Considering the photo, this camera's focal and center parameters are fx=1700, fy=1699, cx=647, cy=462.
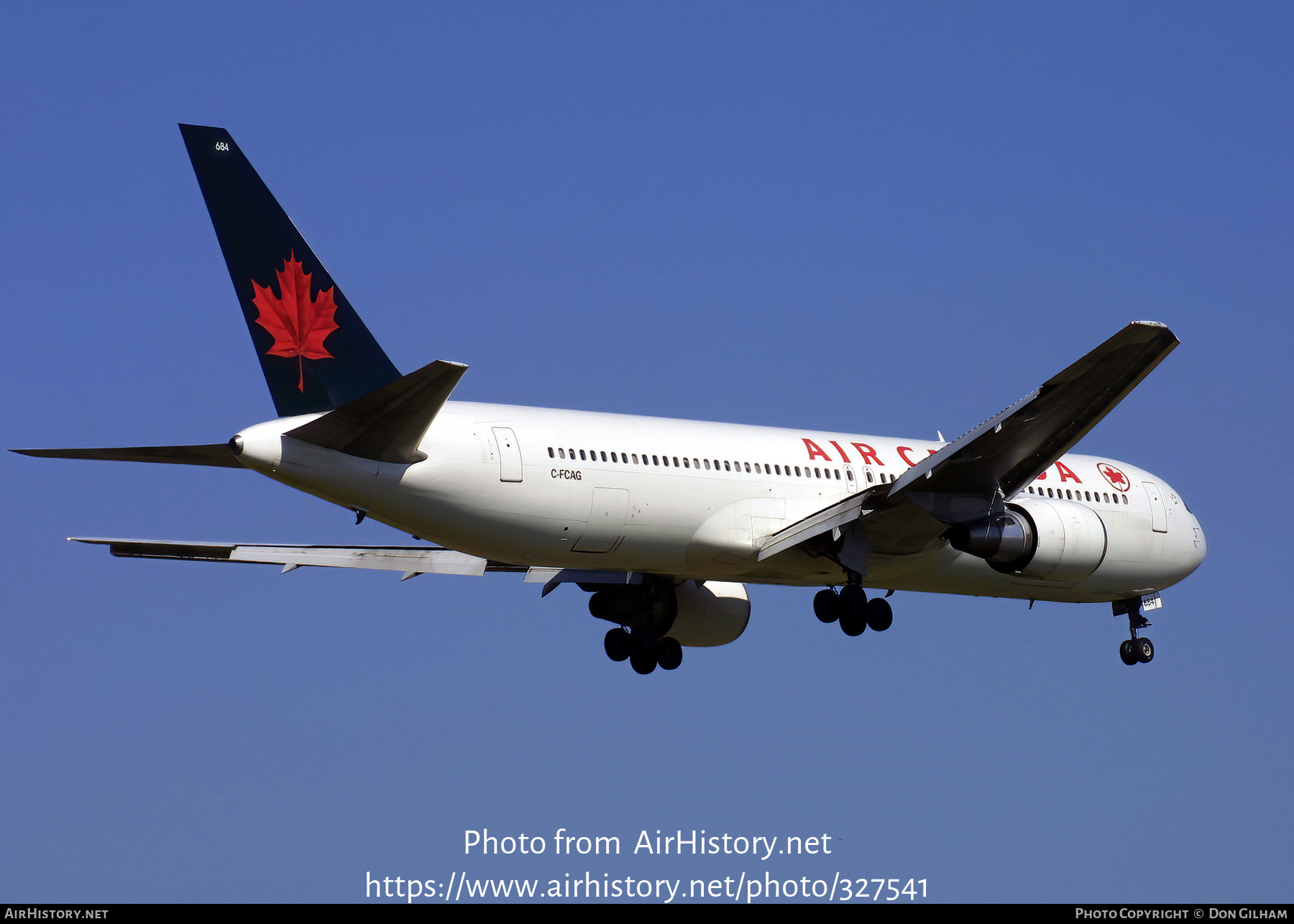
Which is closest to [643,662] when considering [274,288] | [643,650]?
[643,650]

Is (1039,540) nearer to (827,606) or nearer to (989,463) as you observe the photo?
(989,463)

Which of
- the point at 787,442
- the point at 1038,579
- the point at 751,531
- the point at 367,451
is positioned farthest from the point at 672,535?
the point at 1038,579

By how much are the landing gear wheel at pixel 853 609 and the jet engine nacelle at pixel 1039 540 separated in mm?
1832

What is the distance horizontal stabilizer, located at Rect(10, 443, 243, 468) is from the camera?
22250 millimetres

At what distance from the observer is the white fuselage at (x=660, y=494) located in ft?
81.9

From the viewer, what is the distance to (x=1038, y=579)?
31.5m

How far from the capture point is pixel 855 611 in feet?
94.6

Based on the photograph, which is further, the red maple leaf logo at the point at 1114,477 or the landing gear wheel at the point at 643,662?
the red maple leaf logo at the point at 1114,477

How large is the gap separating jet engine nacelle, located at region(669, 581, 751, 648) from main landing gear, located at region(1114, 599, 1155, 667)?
25.3ft

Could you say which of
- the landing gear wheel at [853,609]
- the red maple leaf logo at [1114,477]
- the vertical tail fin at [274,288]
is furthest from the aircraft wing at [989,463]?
the vertical tail fin at [274,288]

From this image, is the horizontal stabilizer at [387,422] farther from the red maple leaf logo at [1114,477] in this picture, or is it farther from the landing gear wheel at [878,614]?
the red maple leaf logo at [1114,477]

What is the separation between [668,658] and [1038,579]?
7.04 m

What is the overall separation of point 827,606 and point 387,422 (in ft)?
29.8

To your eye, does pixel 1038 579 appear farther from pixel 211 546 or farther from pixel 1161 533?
pixel 211 546
